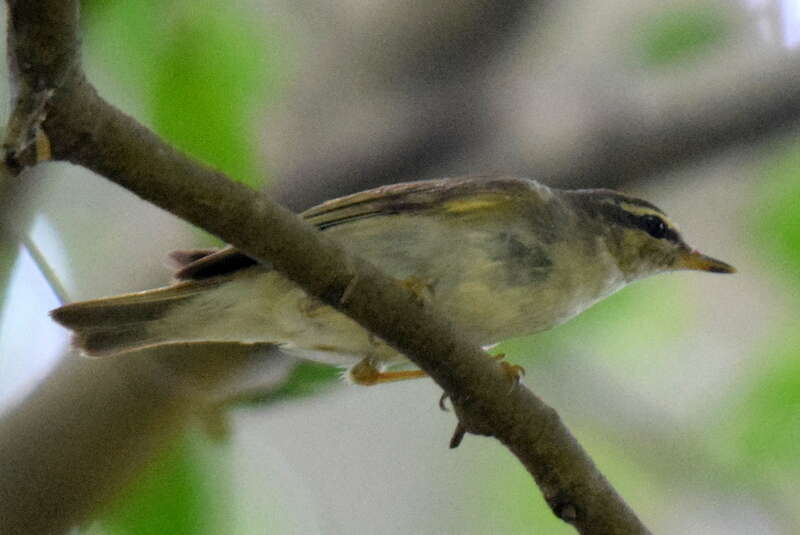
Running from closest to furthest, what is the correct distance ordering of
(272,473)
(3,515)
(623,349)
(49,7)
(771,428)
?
(49,7) < (3,515) < (771,428) < (272,473) < (623,349)

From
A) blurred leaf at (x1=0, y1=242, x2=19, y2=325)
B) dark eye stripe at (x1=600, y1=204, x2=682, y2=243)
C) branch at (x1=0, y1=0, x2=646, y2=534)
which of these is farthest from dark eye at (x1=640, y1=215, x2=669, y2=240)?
blurred leaf at (x1=0, y1=242, x2=19, y2=325)

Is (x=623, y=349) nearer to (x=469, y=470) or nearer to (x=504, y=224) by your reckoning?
(x=469, y=470)

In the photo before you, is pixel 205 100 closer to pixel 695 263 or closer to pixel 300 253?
pixel 300 253

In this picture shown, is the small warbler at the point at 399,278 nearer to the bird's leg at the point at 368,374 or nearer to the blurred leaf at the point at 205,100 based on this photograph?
the bird's leg at the point at 368,374

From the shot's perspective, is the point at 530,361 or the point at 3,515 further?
the point at 530,361

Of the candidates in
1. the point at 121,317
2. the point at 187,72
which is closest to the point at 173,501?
the point at 121,317

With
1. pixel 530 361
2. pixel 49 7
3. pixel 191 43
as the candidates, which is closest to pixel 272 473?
pixel 530 361

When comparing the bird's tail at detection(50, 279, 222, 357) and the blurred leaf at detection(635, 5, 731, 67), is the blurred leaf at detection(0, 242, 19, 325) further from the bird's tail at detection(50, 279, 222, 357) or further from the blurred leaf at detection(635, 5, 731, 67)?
the blurred leaf at detection(635, 5, 731, 67)

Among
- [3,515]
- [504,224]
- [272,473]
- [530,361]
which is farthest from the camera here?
[272,473]
